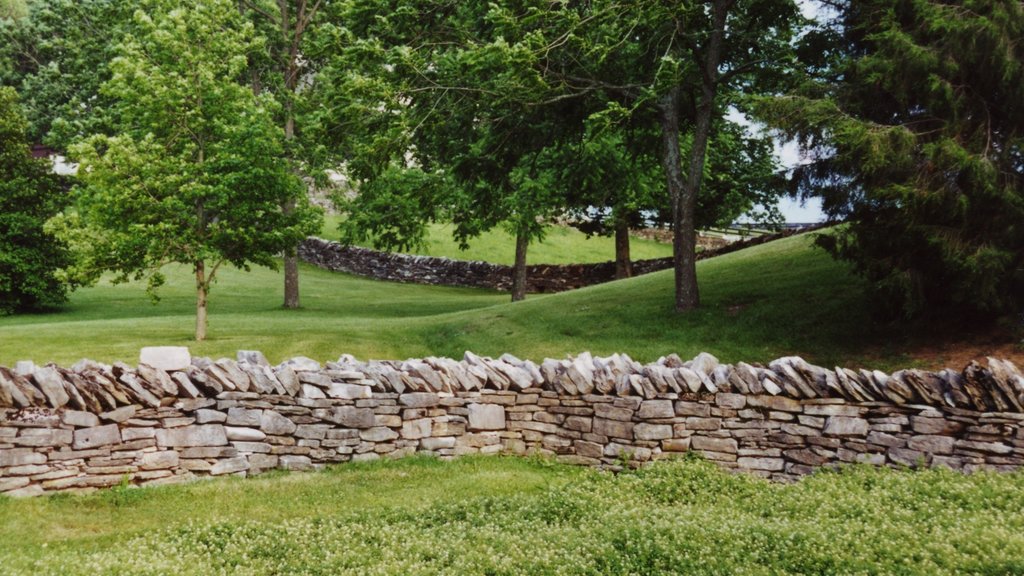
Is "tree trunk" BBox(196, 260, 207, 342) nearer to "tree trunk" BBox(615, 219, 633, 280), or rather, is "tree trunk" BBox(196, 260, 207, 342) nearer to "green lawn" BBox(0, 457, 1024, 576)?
"green lawn" BBox(0, 457, 1024, 576)

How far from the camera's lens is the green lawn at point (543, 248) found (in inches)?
1780

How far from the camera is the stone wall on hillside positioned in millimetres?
35750

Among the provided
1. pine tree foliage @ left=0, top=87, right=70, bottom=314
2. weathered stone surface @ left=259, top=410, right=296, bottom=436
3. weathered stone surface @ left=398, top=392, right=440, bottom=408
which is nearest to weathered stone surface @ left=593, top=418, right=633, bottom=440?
weathered stone surface @ left=398, top=392, right=440, bottom=408

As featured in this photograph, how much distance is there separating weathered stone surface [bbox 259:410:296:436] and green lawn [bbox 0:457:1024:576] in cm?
59

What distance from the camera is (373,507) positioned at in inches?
348

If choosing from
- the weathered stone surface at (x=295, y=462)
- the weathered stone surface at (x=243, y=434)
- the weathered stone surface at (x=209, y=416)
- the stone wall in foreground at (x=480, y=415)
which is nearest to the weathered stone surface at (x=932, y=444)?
the stone wall in foreground at (x=480, y=415)

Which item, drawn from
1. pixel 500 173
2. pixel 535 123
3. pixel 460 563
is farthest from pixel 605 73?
pixel 460 563

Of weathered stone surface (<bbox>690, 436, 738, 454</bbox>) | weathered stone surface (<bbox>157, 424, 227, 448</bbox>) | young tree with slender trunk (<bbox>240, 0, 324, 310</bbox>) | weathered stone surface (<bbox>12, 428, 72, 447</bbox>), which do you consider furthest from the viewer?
young tree with slender trunk (<bbox>240, 0, 324, 310</bbox>)

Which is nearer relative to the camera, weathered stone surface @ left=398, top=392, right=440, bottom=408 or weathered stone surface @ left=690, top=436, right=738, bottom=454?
weathered stone surface @ left=690, top=436, right=738, bottom=454

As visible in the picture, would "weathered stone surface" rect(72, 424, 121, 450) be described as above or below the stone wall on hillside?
below

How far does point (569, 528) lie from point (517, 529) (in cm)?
53

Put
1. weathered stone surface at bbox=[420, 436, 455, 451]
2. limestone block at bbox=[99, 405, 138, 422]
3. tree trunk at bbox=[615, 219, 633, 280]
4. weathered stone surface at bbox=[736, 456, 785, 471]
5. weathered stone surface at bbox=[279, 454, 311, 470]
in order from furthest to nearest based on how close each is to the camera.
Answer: tree trunk at bbox=[615, 219, 633, 280] → weathered stone surface at bbox=[420, 436, 455, 451] → weathered stone surface at bbox=[736, 456, 785, 471] → weathered stone surface at bbox=[279, 454, 311, 470] → limestone block at bbox=[99, 405, 138, 422]

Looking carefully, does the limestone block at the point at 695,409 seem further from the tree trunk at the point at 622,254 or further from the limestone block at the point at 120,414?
the tree trunk at the point at 622,254

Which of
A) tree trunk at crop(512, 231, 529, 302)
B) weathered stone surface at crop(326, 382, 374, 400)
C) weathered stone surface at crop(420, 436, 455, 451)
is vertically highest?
tree trunk at crop(512, 231, 529, 302)
